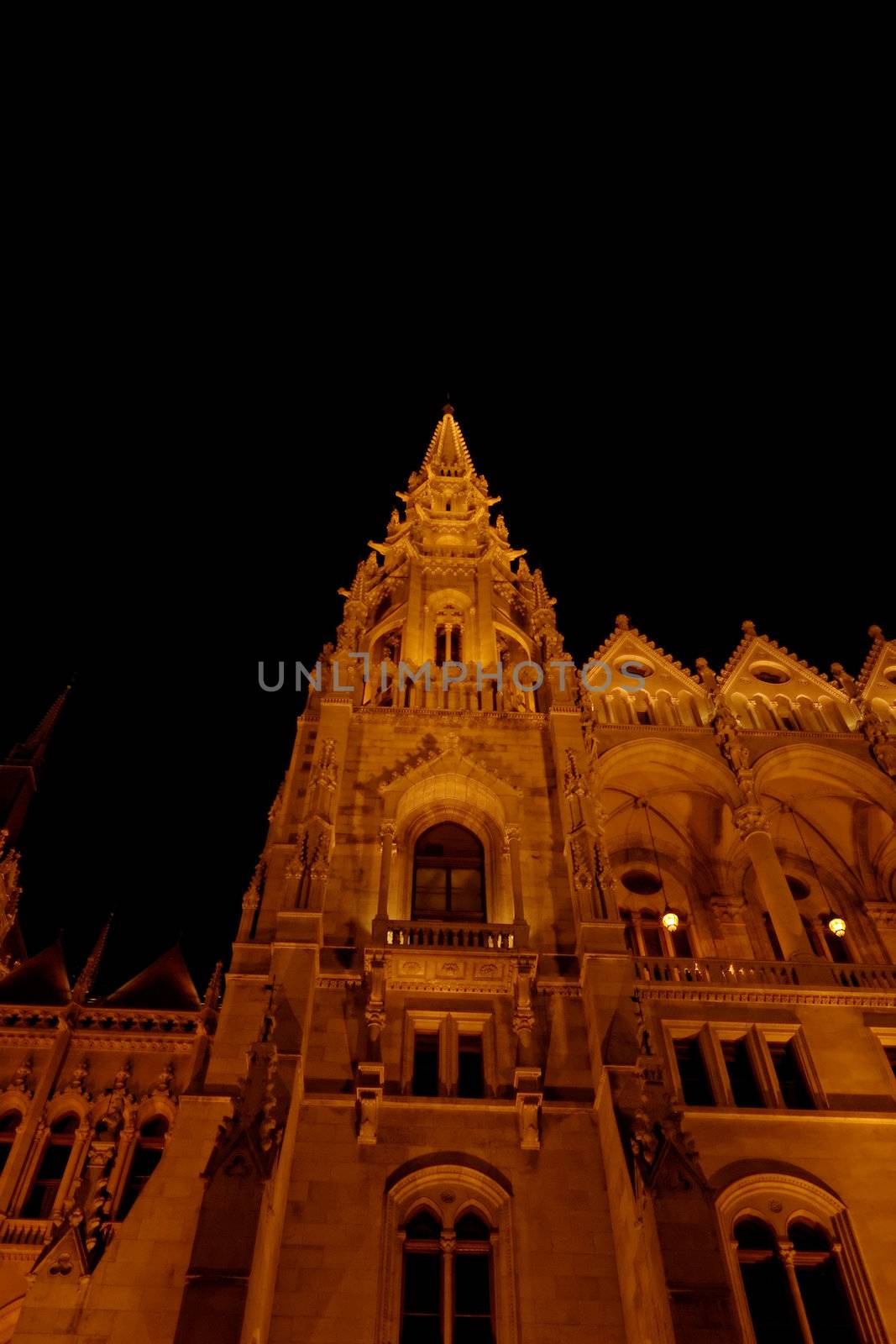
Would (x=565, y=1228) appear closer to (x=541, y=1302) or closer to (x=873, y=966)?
(x=541, y=1302)

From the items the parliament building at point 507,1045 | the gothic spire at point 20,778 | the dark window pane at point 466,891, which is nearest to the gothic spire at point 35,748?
the gothic spire at point 20,778

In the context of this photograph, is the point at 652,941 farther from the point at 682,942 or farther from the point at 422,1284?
the point at 422,1284

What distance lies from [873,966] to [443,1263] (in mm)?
9123

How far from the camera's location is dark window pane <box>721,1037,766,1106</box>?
1617cm

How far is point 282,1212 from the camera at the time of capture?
13906 mm

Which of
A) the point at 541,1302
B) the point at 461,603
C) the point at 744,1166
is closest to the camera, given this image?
the point at 541,1302

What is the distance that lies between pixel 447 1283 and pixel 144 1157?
8.85 metres

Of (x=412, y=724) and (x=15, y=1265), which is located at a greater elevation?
(x=412, y=724)

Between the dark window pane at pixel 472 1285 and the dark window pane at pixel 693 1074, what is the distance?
4.12 m

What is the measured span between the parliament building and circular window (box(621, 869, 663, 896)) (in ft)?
0.38

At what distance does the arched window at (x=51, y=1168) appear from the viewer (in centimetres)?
1875

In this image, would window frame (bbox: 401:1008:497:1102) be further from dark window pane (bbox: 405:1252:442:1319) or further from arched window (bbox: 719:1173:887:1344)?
arched window (bbox: 719:1173:887:1344)

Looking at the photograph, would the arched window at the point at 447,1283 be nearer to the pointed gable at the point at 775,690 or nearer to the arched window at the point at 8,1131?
the arched window at the point at 8,1131

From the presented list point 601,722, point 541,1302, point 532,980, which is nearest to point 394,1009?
point 532,980
